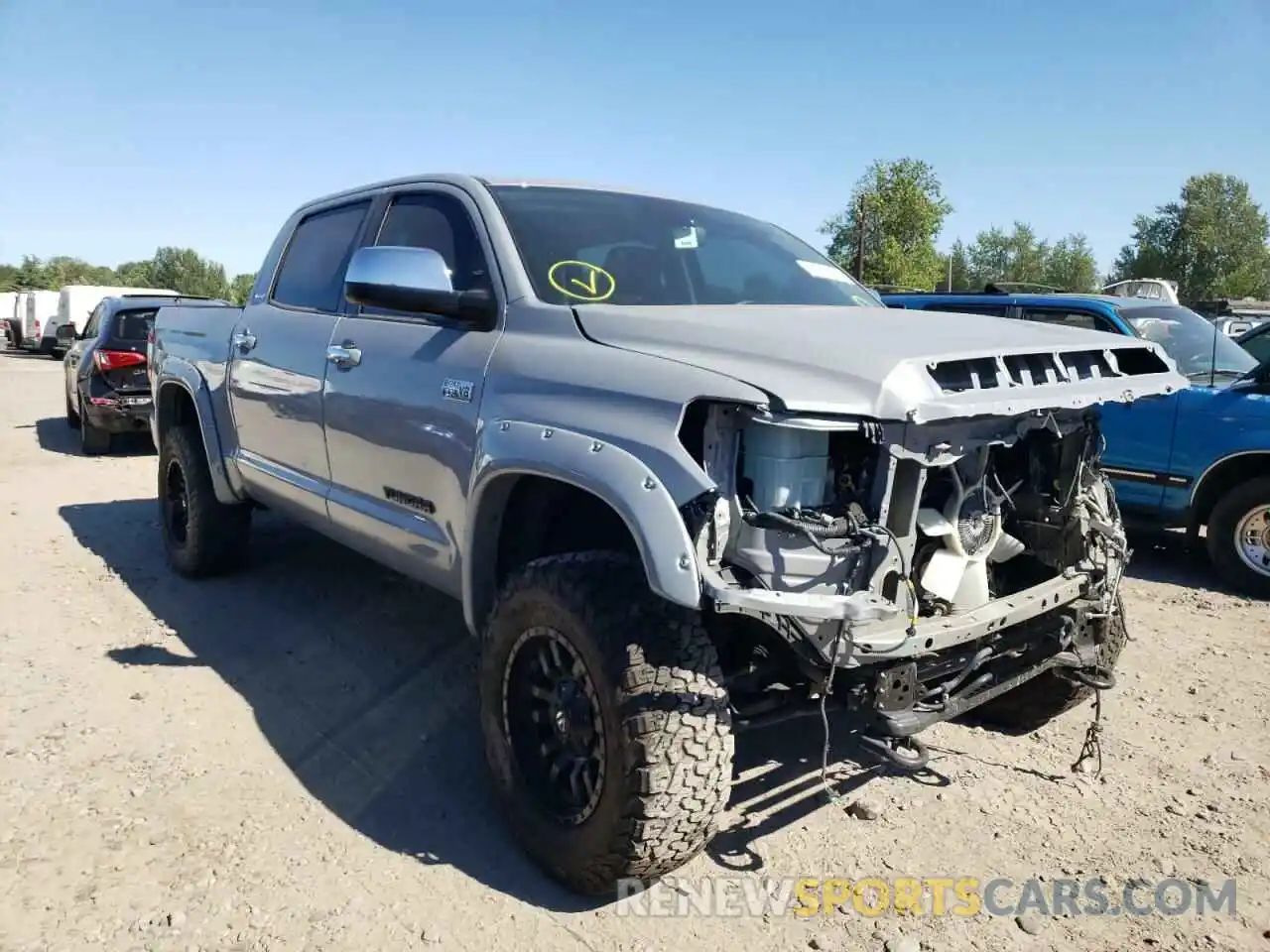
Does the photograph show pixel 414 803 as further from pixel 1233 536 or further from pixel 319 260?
pixel 1233 536

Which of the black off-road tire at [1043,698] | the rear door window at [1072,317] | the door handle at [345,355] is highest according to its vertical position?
the rear door window at [1072,317]

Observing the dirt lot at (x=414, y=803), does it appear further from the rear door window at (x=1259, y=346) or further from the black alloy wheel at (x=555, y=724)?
the rear door window at (x=1259, y=346)

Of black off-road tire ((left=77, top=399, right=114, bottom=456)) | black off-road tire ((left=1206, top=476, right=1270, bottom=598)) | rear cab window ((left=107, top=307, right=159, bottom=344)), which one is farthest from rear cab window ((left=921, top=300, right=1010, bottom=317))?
black off-road tire ((left=77, top=399, right=114, bottom=456))

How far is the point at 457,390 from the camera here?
3.10 m

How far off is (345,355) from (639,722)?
209 cm

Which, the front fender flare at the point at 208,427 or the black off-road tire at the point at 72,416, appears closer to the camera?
the front fender flare at the point at 208,427

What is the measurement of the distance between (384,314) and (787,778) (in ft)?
7.61

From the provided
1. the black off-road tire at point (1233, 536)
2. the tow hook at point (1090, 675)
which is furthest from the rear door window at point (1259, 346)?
the tow hook at point (1090, 675)

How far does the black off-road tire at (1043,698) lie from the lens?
132 inches

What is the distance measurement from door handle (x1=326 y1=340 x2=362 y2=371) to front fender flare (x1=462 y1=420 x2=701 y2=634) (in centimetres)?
101

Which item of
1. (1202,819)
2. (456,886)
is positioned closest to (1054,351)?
(1202,819)

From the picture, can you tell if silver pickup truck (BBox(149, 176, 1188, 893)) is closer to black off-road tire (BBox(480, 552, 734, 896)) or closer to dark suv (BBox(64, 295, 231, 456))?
black off-road tire (BBox(480, 552, 734, 896))

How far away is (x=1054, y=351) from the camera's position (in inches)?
106

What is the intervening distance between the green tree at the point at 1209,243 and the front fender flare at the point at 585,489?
57.6 metres
